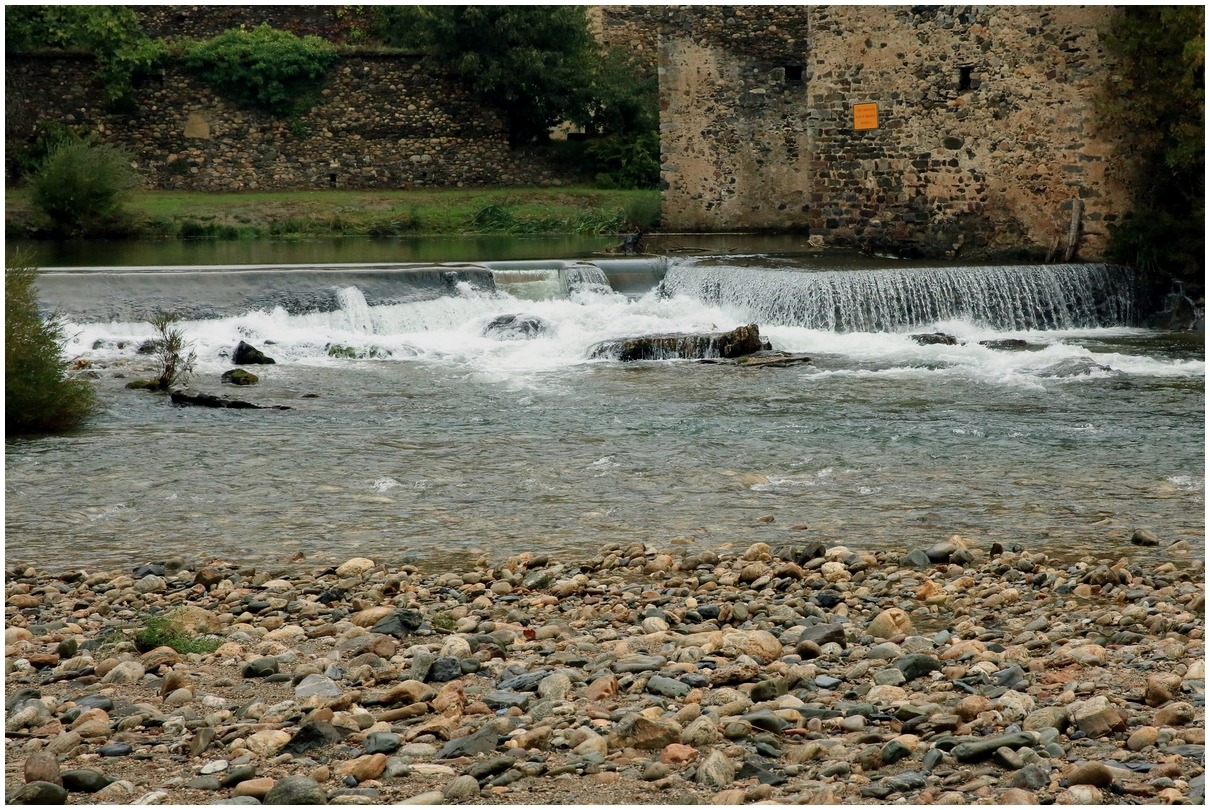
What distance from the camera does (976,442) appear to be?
829 centimetres

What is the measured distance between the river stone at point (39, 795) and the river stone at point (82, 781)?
48 millimetres

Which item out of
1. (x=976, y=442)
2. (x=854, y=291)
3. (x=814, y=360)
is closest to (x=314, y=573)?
(x=976, y=442)

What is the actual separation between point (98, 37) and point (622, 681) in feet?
74.8

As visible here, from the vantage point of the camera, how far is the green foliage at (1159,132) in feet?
43.8

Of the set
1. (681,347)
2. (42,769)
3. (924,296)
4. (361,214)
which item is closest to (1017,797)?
(42,769)

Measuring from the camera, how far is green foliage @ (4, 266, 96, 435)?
8.56 m

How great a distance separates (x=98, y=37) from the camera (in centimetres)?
2359

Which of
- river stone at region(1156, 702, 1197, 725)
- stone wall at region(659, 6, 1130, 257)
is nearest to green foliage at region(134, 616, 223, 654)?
river stone at region(1156, 702, 1197, 725)

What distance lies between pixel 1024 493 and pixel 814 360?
4.67 m

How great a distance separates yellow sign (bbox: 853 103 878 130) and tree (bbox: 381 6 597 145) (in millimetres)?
9064

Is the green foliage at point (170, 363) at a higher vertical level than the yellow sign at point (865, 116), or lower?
lower

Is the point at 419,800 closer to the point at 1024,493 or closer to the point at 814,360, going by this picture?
the point at 1024,493

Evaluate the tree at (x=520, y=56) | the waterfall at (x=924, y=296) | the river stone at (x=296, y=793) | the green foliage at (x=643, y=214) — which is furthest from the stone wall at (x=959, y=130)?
the river stone at (x=296, y=793)

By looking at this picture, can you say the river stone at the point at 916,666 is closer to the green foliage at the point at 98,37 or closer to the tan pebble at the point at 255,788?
the tan pebble at the point at 255,788
